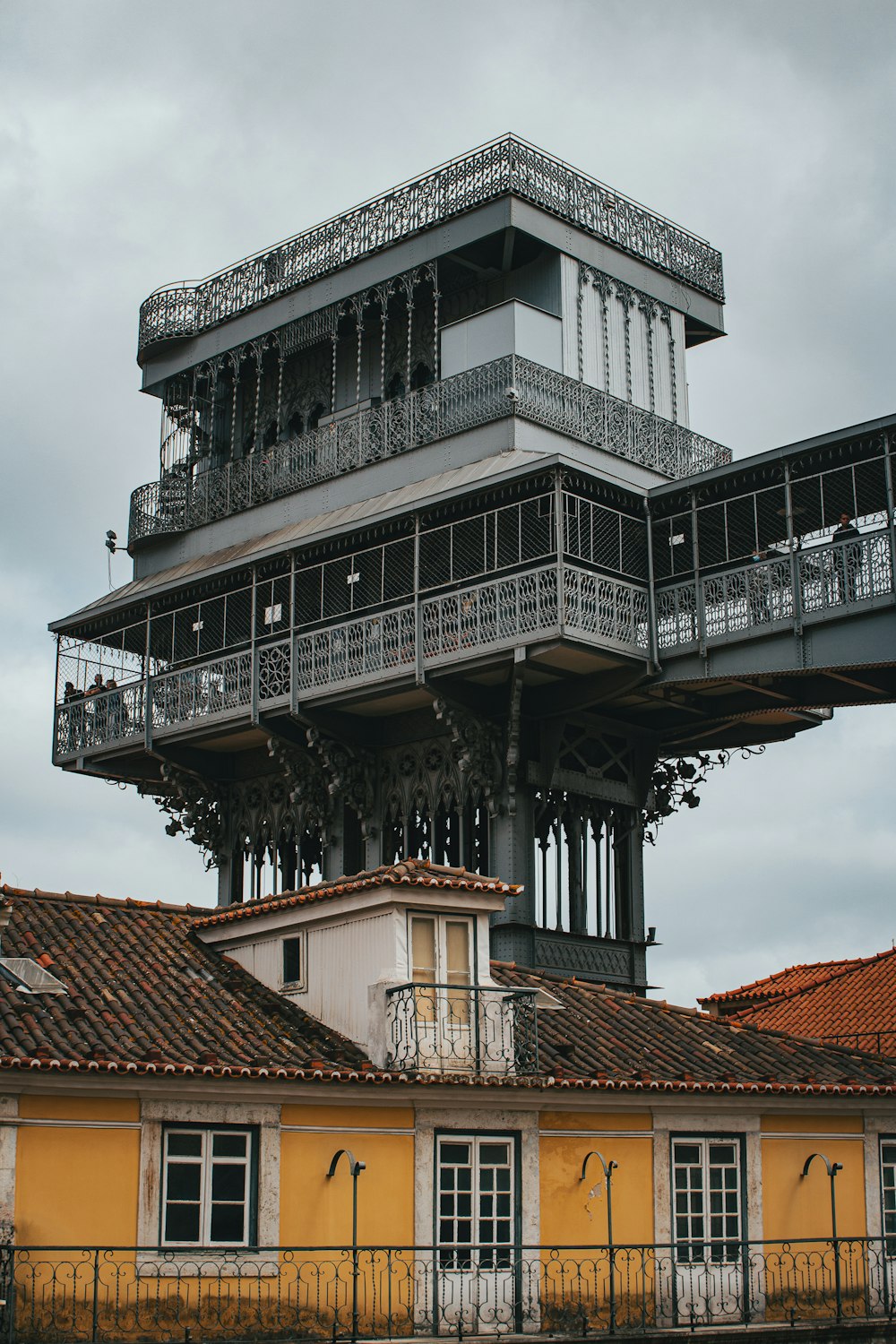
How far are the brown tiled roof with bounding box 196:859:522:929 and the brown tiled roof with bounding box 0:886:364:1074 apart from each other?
39.0 inches

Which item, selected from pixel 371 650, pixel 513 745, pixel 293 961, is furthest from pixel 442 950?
pixel 371 650

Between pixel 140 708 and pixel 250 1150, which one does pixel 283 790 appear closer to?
pixel 140 708

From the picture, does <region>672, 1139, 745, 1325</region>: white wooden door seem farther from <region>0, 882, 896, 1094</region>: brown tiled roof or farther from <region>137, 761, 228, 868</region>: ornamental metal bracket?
<region>137, 761, 228, 868</region>: ornamental metal bracket

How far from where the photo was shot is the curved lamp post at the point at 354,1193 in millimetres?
18453

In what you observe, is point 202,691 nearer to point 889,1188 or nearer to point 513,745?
point 513,745

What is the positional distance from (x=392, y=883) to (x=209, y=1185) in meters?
3.93

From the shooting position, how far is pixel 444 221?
116 feet

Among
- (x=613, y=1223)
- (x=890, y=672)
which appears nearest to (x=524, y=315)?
(x=890, y=672)

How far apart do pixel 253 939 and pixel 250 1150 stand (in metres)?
4.29

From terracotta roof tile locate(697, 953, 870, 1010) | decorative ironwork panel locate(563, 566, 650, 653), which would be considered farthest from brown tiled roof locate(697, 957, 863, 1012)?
decorative ironwork panel locate(563, 566, 650, 653)

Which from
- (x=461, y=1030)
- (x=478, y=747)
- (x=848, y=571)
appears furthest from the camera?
(x=478, y=747)

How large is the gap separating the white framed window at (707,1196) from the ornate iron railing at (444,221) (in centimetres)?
1893

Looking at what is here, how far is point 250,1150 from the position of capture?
747 inches

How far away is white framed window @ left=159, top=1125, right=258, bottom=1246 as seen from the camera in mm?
18531
